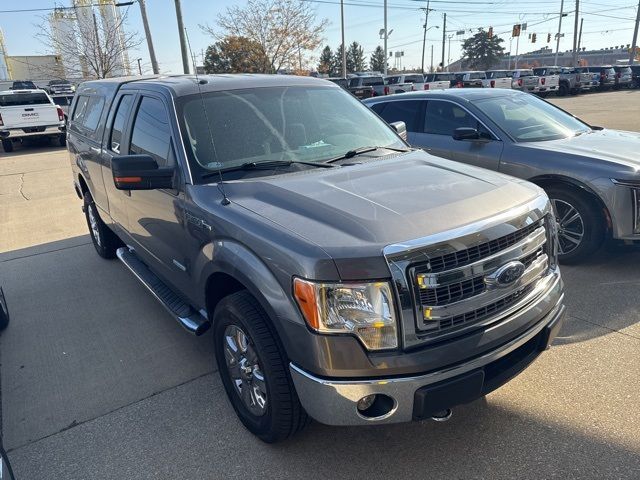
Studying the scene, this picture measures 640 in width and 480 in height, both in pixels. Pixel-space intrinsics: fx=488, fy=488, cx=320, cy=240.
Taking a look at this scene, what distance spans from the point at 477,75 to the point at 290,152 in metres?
32.7

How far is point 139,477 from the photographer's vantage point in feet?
8.27

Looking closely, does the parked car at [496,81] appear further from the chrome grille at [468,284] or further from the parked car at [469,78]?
the chrome grille at [468,284]

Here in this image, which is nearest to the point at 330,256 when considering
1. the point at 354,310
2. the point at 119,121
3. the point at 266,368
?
the point at 354,310

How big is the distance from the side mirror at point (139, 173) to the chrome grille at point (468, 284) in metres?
1.75

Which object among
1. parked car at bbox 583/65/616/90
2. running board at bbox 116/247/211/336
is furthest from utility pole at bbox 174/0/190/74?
parked car at bbox 583/65/616/90

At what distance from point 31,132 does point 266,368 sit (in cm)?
1716

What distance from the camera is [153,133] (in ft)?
11.5

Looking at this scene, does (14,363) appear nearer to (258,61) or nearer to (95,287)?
(95,287)

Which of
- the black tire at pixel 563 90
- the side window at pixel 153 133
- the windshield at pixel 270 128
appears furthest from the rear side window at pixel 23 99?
the black tire at pixel 563 90

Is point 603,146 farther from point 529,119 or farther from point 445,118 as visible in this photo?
point 445,118

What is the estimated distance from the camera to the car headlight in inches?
81.3

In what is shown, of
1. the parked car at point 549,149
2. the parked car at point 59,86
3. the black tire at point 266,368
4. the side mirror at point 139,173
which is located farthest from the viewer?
the parked car at point 59,86

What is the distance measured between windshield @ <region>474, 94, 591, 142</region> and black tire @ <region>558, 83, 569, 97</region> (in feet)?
97.2

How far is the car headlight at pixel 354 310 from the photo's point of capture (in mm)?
2064
